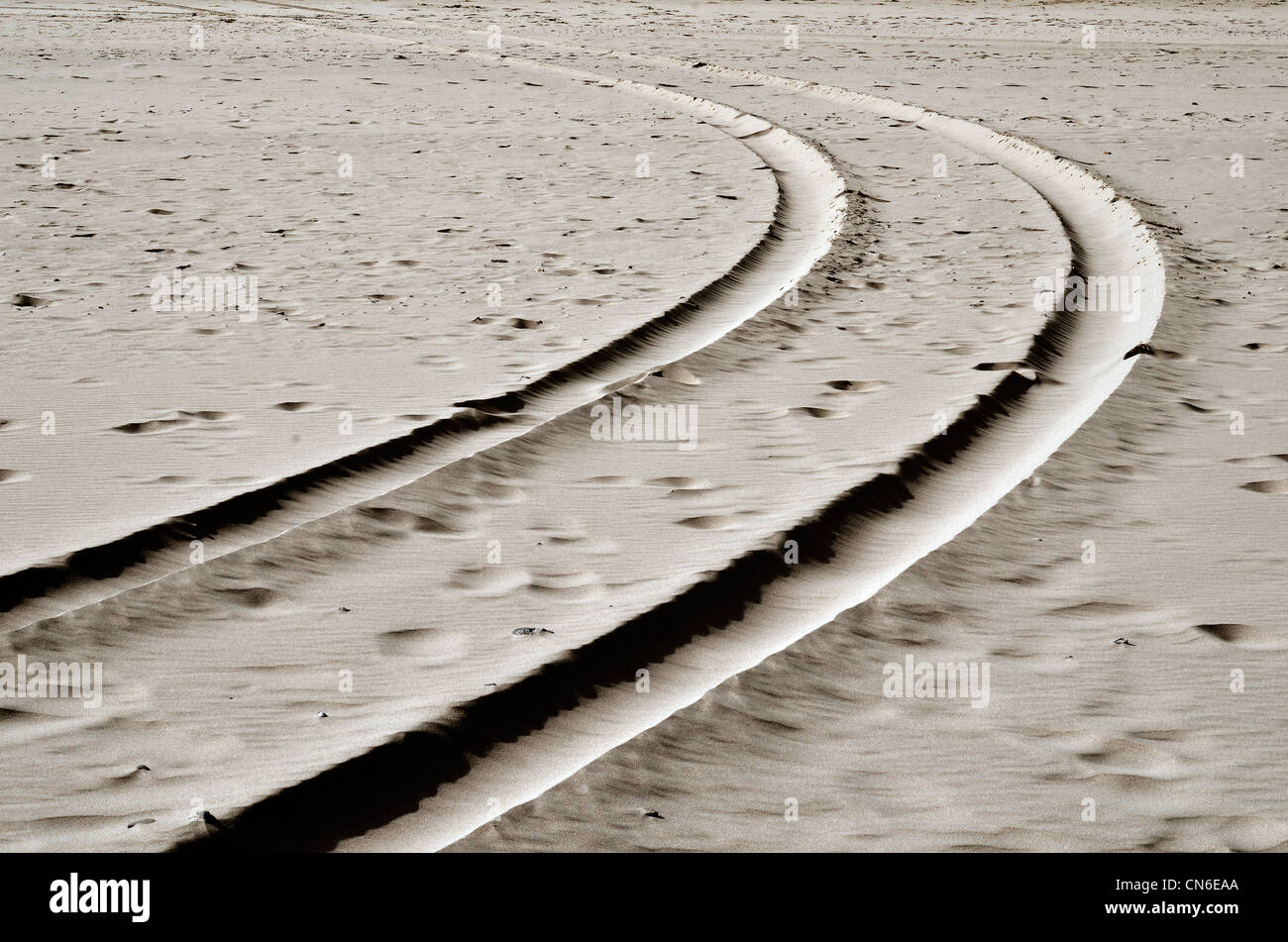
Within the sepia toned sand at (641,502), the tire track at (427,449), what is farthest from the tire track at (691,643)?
the tire track at (427,449)

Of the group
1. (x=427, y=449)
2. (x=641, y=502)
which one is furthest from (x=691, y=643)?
(x=427, y=449)

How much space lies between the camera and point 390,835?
9.08 feet

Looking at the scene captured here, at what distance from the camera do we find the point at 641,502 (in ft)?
14.6

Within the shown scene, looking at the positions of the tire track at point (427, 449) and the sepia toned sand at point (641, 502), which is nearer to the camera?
the sepia toned sand at point (641, 502)

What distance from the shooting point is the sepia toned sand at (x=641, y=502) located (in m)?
2.93

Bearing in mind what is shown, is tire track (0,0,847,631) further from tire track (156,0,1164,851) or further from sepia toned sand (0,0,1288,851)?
tire track (156,0,1164,851)

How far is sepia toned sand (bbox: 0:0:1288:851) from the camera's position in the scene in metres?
2.93

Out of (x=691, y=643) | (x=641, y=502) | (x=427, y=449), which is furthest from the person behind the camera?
(x=427, y=449)

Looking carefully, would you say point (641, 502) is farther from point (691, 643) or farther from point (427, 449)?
point (691, 643)

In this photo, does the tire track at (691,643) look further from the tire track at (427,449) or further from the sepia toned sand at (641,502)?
the tire track at (427,449)

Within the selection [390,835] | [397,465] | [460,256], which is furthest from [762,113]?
[390,835]

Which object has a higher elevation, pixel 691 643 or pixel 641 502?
pixel 641 502
